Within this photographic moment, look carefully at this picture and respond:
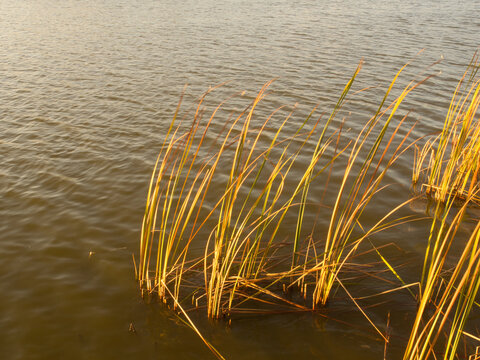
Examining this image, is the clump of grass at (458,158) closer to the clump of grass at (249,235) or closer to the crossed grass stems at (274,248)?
the crossed grass stems at (274,248)

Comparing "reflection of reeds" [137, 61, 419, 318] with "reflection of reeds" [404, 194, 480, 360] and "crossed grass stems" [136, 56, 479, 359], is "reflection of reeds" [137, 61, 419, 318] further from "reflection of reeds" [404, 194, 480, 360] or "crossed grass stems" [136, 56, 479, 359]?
"reflection of reeds" [404, 194, 480, 360]

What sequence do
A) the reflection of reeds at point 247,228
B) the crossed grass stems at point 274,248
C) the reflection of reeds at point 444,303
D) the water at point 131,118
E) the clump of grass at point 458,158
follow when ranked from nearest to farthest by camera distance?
the reflection of reeds at point 444,303
the crossed grass stems at point 274,248
the reflection of reeds at point 247,228
the water at point 131,118
the clump of grass at point 458,158

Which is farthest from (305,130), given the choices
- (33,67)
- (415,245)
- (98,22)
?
(98,22)

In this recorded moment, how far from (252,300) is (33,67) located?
948 centimetres

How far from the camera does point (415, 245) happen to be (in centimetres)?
397

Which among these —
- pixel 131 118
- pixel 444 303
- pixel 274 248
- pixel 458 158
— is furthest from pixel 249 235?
pixel 131 118

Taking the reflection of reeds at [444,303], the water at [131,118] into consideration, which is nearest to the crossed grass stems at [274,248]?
the reflection of reeds at [444,303]

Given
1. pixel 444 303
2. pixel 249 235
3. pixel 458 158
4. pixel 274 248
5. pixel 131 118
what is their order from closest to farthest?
pixel 444 303
pixel 249 235
pixel 274 248
pixel 458 158
pixel 131 118

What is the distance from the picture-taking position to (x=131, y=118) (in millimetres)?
7438

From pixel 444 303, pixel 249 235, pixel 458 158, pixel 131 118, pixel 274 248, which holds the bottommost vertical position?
pixel 131 118

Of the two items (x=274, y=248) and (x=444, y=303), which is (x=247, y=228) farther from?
(x=444, y=303)

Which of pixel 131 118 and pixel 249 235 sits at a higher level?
pixel 249 235

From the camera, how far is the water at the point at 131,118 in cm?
309

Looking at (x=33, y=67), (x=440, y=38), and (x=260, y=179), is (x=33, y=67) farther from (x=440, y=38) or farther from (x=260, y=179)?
(x=440, y=38)
